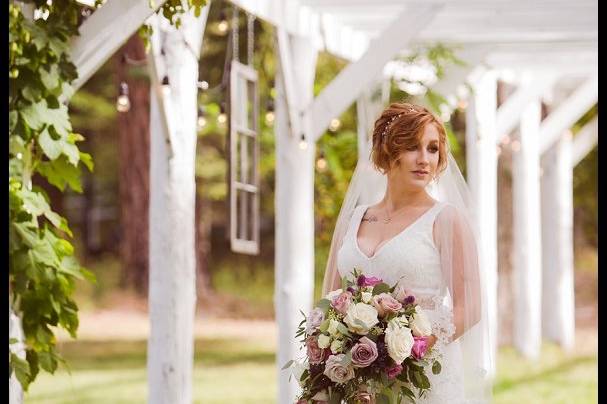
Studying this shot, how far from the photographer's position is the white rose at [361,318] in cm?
551

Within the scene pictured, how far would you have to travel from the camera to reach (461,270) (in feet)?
19.1

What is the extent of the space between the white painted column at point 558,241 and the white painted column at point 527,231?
2.08m

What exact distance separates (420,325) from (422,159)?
64 centimetres

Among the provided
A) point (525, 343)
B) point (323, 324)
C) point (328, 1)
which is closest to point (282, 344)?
point (328, 1)

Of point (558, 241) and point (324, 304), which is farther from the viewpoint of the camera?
point (558, 241)

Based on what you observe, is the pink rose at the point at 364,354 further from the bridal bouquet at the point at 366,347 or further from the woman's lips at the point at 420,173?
the woman's lips at the point at 420,173

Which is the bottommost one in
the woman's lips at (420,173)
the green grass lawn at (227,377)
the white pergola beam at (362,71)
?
the green grass lawn at (227,377)

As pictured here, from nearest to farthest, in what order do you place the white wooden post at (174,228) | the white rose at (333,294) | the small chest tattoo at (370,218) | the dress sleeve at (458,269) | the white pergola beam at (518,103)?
the white rose at (333,294)
the dress sleeve at (458,269)
the small chest tattoo at (370,218)
the white wooden post at (174,228)
the white pergola beam at (518,103)

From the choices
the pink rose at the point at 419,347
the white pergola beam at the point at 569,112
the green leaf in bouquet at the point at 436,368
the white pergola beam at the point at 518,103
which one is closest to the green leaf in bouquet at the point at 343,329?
the pink rose at the point at 419,347

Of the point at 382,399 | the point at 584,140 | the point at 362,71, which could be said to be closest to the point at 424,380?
the point at 382,399

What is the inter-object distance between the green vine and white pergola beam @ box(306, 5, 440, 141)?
429cm

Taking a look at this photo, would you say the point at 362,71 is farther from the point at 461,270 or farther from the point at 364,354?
the point at 364,354

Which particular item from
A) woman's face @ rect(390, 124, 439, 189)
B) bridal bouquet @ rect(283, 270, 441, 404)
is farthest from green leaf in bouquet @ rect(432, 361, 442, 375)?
woman's face @ rect(390, 124, 439, 189)

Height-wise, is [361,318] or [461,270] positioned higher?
[461,270]
